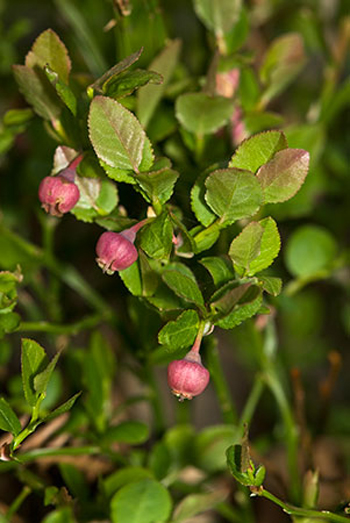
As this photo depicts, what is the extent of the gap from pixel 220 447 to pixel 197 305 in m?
0.33

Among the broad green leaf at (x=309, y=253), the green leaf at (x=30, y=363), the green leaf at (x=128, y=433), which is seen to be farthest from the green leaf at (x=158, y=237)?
the broad green leaf at (x=309, y=253)

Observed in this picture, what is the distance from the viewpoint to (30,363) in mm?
466

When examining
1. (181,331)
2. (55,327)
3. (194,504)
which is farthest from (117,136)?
(194,504)

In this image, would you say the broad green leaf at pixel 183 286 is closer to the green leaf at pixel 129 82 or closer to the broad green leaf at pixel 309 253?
the green leaf at pixel 129 82

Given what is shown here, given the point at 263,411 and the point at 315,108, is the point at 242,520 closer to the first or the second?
the point at 263,411

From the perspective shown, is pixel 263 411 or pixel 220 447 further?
pixel 263 411

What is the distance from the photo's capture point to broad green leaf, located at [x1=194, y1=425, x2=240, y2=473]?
70cm

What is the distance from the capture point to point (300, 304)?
3.17 feet

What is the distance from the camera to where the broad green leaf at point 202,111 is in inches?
21.1

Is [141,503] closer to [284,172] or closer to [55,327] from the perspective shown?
[55,327]

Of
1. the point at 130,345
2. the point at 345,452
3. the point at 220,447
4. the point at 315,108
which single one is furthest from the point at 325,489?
the point at 315,108

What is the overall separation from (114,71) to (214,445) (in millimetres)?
442

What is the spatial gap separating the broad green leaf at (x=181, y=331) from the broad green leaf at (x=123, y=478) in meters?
0.22

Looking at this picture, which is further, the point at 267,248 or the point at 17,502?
the point at 17,502
